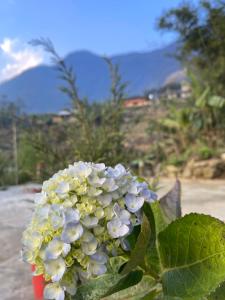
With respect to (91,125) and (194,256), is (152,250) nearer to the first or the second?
(194,256)

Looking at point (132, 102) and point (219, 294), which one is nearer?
point (219, 294)

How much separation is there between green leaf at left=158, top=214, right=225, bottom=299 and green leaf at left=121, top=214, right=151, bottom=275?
0.08 meters

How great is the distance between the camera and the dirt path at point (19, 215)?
2.36m

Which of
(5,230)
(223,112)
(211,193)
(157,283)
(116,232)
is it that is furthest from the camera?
(223,112)

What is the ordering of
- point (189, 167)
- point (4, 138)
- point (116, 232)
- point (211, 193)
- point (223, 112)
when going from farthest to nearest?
point (4, 138)
point (223, 112)
point (189, 167)
point (211, 193)
point (116, 232)

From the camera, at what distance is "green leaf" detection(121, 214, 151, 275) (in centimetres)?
92

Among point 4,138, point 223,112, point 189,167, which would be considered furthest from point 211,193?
point 4,138

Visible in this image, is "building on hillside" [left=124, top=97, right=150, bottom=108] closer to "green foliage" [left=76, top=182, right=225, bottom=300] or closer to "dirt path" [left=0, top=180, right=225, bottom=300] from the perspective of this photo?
"dirt path" [left=0, top=180, right=225, bottom=300]

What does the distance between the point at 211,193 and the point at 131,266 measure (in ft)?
17.6

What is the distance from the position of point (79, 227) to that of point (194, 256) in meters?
0.25

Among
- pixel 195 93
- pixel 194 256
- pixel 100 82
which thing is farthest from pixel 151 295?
pixel 100 82

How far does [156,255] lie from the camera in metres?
1.06

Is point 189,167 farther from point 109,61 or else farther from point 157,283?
point 157,283

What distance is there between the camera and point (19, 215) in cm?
452
